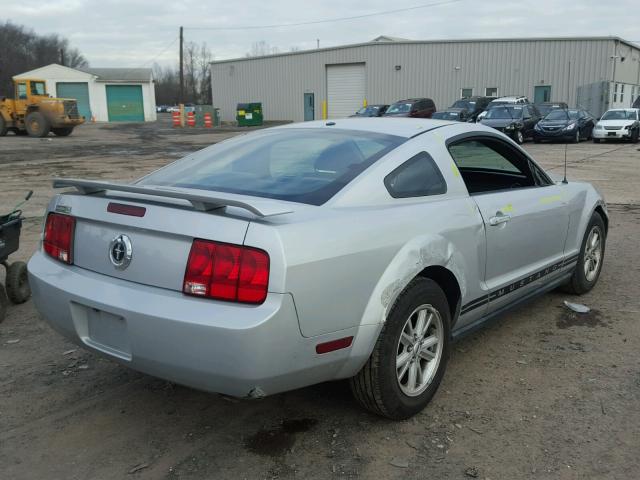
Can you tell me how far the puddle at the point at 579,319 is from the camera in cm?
448

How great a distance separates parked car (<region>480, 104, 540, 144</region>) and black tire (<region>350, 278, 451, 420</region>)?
2239cm

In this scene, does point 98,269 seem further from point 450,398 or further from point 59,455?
point 450,398

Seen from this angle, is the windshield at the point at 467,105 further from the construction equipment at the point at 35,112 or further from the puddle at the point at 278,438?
the puddle at the point at 278,438

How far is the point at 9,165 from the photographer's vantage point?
1752cm

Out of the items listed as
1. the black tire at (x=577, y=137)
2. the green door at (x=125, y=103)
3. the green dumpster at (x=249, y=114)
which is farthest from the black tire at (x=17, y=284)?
the green door at (x=125, y=103)

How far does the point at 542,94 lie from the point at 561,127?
14248mm

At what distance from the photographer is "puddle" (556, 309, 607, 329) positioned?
4484mm

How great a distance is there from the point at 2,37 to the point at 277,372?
101562mm

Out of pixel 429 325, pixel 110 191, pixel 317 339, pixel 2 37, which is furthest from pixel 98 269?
pixel 2 37

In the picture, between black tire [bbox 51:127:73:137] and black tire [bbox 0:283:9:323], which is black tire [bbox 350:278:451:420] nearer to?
black tire [bbox 0:283:9:323]

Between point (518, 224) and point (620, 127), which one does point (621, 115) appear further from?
point (518, 224)

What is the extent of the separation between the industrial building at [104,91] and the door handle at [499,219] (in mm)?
58582

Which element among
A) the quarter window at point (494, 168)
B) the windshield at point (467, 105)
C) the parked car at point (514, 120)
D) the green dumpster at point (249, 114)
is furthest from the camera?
the green dumpster at point (249, 114)

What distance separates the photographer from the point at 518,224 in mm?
3879
